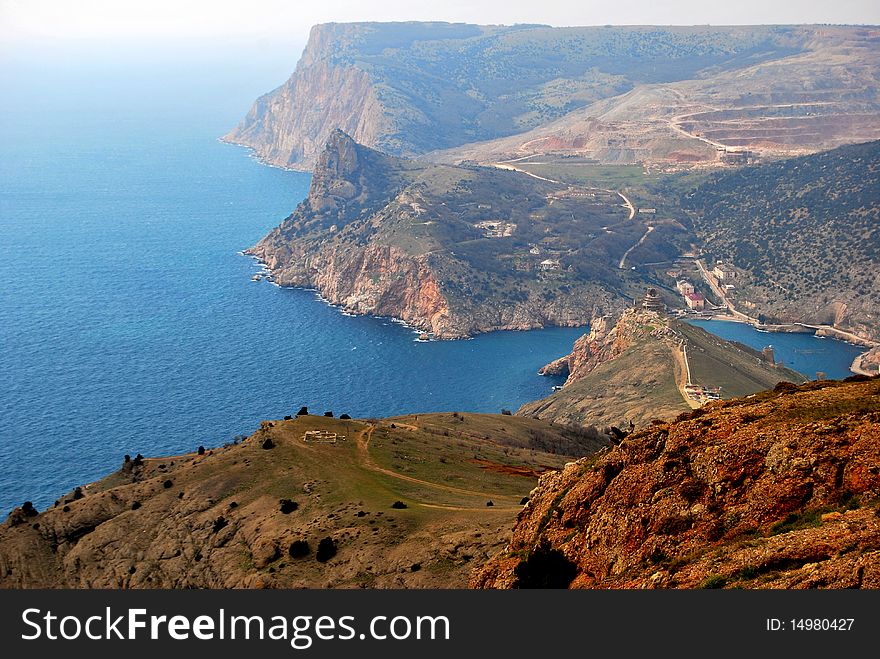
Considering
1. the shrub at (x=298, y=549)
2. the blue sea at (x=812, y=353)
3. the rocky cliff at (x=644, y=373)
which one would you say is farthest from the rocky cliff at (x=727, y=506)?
the blue sea at (x=812, y=353)

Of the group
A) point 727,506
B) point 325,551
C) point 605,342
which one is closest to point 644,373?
point 605,342

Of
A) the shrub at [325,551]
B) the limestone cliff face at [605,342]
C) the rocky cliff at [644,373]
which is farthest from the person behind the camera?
the limestone cliff face at [605,342]

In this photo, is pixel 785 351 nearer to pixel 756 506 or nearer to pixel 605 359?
pixel 605 359

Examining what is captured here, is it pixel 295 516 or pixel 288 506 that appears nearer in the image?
pixel 295 516

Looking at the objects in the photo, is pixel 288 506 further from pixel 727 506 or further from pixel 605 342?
pixel 605 342

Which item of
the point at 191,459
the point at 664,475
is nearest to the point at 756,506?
the point at 664,475

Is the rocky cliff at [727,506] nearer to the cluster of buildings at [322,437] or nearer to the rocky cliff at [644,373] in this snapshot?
the cluster of buildings at [322,437]
